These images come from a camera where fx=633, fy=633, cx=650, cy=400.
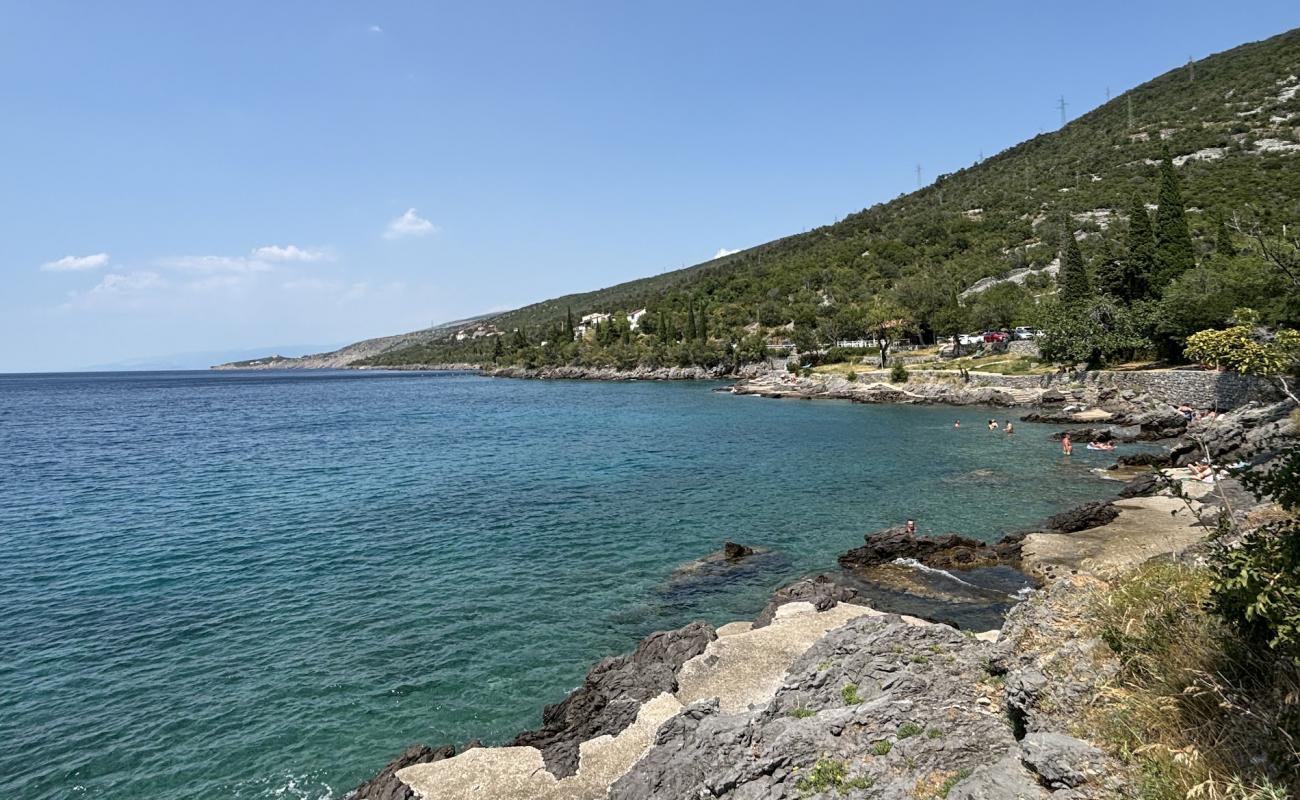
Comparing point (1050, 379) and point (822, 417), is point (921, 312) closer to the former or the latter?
point (1050, 379)

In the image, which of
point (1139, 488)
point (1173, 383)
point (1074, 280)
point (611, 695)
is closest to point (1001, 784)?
point (611, 695)

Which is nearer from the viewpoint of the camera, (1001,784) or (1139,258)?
(1001,784)

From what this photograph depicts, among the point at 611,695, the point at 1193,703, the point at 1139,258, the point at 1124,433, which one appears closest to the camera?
the point at 1193,703

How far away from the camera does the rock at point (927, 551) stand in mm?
24688

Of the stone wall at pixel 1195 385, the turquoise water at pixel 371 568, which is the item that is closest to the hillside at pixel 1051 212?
the stone wall at pixel 1195 385

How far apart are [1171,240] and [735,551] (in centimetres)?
6716

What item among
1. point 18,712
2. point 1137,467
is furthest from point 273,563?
point 1137,467

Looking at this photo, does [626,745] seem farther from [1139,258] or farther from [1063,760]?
[1139,258]

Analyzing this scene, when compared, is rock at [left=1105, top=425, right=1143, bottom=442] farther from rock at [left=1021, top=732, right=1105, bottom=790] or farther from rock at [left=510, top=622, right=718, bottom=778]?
rock at [left=1021, top=732, right=1105, bottom=790]

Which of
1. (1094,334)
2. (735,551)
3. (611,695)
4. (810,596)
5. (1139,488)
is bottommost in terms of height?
(1139,488)

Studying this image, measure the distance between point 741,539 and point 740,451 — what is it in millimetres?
23000

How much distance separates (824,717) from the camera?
10.4m

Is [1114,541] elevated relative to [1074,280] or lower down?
lower down

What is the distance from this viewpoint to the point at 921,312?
110 meters
